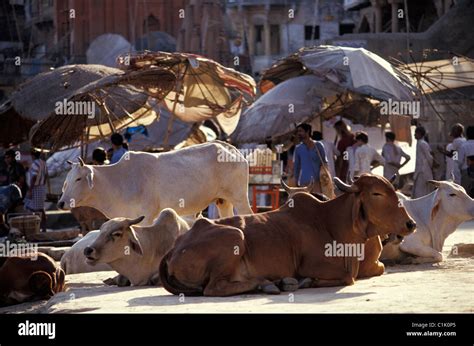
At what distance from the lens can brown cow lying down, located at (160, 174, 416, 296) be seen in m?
10.9

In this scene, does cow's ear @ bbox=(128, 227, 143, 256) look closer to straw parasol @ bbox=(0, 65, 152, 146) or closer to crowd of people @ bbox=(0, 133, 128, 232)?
straw parasol @ bbox=(0, 65, 152, 146)

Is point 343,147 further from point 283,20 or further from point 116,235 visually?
point 283,20

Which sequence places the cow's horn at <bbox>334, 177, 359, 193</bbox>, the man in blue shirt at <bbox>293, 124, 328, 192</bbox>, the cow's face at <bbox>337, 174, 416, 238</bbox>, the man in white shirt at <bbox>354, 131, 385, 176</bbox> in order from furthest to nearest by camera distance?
the man in white shirt at <bbox>354, 131, 385, 176</bbox> < the man in blue shirt at <bbox>293, 124, 328, 192</bbox> < the cow's horn at <bbox>334, 177, 359, 193</bbox> < the cow's face at <bbox>337, 174, 416, 238</bbox>

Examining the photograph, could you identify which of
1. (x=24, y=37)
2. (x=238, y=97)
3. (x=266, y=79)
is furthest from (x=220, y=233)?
(x=24, y=37)

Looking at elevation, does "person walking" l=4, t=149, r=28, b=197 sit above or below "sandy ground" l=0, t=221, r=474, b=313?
above

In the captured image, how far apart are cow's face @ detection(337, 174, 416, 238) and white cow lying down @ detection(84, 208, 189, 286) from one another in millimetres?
1851

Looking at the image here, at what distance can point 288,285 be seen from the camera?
1105 centimetres

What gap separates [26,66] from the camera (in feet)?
207

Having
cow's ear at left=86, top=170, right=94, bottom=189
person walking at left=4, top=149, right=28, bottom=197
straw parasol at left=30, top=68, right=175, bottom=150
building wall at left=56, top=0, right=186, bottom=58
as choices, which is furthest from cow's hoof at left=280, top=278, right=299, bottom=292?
building wall at left=56, top=0, right=186, bottom=58

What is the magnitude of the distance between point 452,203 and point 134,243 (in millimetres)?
4008

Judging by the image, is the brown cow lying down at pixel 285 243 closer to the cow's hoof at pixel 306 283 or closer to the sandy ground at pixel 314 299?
the cow's hoof at pixel 306 283

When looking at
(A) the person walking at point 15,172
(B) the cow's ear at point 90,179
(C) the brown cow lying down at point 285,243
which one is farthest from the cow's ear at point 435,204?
(A) the person walking at point 15,172

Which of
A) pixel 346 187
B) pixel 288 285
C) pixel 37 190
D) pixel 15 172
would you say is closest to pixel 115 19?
pixel 15 172
